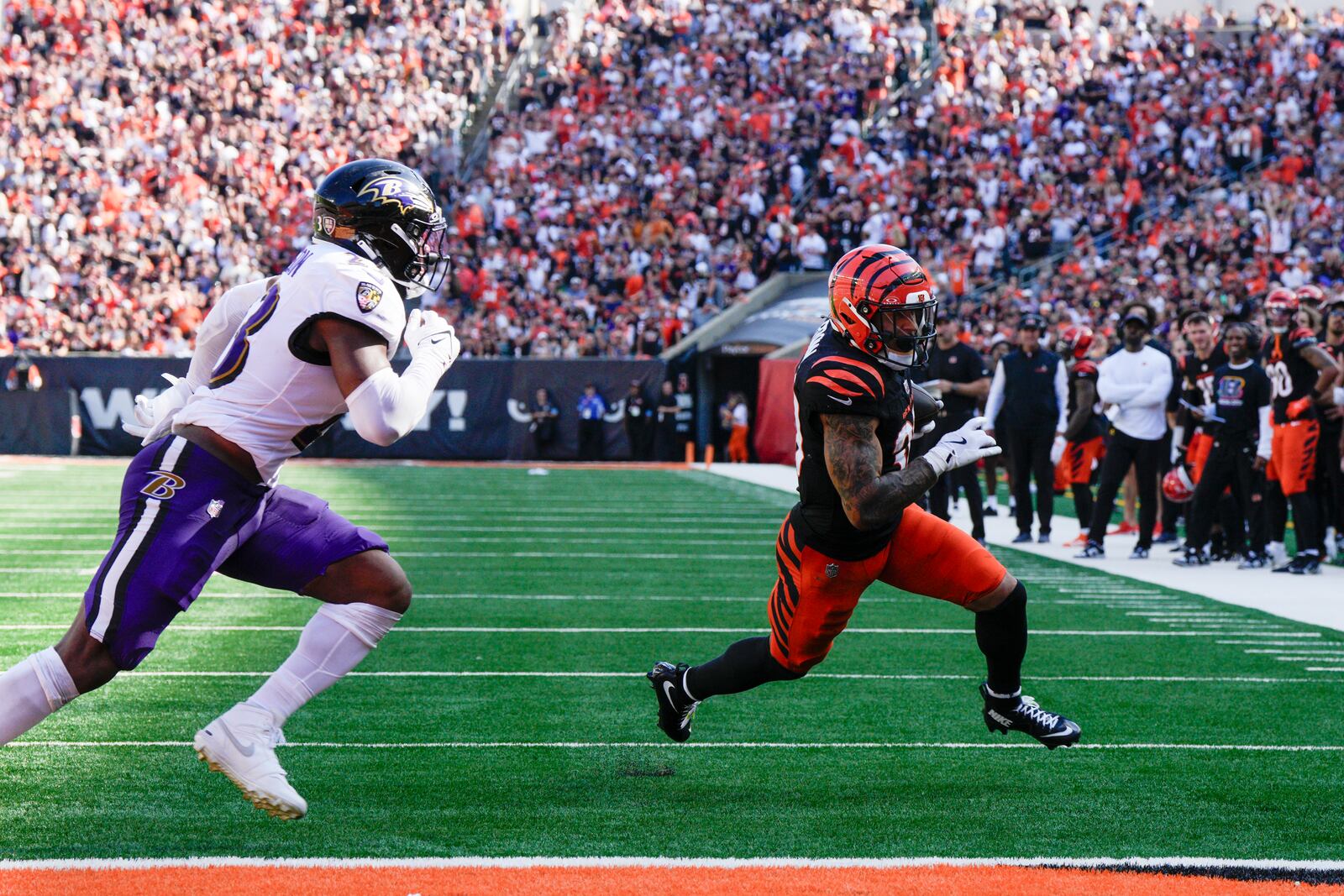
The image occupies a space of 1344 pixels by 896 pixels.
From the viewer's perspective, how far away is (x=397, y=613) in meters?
4.14

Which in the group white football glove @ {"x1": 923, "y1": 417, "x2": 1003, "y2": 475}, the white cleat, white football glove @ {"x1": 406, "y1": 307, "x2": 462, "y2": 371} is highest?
white football glove @ {"x1": 406, "y1": 307, "x2": 462, "y2": 371}

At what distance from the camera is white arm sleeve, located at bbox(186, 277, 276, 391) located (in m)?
4.17

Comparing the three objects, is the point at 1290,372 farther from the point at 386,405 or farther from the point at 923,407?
the point at 386,405

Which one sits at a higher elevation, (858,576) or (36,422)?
(858,576)

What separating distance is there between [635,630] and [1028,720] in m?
3.42

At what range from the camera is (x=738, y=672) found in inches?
192

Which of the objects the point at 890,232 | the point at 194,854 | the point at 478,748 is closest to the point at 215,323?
the point at 194,854

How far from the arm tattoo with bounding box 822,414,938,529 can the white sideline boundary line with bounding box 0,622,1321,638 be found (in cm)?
345

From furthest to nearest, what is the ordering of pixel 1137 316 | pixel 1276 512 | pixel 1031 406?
pixel 1031 406 < pixel 1137 316 < pixel 1276 512

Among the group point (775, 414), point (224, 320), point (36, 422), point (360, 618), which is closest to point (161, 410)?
point (224, 320)

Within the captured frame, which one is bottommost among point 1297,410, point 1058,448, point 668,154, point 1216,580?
point 1216,580

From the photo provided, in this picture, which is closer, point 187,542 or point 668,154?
point 187,542

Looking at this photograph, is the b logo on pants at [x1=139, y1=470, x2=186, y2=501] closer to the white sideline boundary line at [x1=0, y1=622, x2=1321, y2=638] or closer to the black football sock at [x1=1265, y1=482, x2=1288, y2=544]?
the white sideline boundary line at [x1=0, y1=622, x2=1321, y2=638]

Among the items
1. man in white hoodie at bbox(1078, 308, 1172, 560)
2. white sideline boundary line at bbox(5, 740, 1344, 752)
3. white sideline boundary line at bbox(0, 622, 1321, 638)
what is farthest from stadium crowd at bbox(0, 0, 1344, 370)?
white sideline boundary line at bbox(5, 740, 1344, 752)
